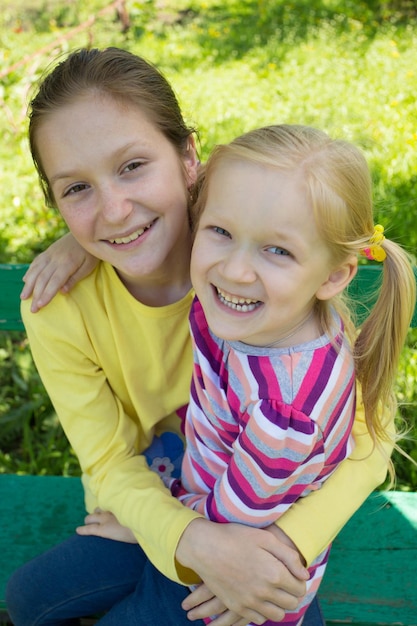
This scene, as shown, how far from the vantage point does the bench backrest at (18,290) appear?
193 centimetres

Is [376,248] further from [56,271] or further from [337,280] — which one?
[56,271]

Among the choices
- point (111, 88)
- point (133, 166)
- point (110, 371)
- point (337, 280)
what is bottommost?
point (110, 371)

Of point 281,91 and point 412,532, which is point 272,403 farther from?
point 281,91

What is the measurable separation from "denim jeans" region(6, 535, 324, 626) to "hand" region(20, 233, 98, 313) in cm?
63

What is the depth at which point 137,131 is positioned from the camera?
1616 mm

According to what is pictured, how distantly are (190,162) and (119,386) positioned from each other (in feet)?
2.00

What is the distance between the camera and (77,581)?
180 centimetres

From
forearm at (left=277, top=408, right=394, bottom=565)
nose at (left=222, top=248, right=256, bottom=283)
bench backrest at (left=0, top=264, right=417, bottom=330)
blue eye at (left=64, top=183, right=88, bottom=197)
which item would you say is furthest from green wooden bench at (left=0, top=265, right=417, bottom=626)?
nose at (left=222, top=248, right=256, bottom=283)

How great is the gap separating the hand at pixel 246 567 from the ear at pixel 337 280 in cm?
52

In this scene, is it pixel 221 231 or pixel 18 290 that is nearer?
pixel 221 231

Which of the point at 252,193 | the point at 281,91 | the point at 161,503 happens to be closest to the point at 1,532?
the point at 161,503

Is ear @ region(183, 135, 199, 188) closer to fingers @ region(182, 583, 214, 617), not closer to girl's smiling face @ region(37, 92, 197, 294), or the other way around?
girl's smiling face @ region(37, 92, 197, 294)

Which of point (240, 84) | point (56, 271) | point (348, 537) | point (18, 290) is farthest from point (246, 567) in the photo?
point (240, 84)

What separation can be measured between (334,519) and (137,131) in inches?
38.1
